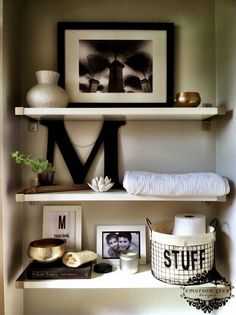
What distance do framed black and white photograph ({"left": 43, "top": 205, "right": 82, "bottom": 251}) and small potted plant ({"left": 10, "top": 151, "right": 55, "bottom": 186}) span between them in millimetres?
153

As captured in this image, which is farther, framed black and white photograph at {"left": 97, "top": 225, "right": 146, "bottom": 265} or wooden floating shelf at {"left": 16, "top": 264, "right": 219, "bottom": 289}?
framed black and white photograph at {"left": 97, "top": 225, "right": 146, "bottom": 265}

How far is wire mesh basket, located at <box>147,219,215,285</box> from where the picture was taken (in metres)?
1.18

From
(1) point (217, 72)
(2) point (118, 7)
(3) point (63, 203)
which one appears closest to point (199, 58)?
(1) point (217, 72)

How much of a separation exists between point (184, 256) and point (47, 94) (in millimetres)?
866

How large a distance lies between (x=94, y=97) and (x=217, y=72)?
1.98 ft

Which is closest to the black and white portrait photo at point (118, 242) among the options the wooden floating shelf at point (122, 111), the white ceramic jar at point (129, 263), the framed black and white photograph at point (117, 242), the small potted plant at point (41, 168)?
the framed black and white photograph at point (117, 242)

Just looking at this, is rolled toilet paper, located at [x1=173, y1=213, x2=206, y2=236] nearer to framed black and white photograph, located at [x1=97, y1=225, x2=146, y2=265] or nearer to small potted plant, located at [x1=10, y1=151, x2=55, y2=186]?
framed black and white photograph, located at [x1=97, y1=225, x2=146, y2=265]

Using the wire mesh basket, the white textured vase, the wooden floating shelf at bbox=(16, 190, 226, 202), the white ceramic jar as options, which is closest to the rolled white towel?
the wooden floating shelf at bbox=(16, 190, 226, 202)

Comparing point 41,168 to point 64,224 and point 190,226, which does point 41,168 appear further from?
point 190,226

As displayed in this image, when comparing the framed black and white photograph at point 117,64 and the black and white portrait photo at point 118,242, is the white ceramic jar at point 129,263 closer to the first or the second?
the black and white portrait photo at point 118,242

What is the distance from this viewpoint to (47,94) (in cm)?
121

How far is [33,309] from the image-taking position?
1426 millimetres

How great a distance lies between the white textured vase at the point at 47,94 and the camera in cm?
121

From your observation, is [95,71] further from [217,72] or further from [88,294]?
[88,294]
